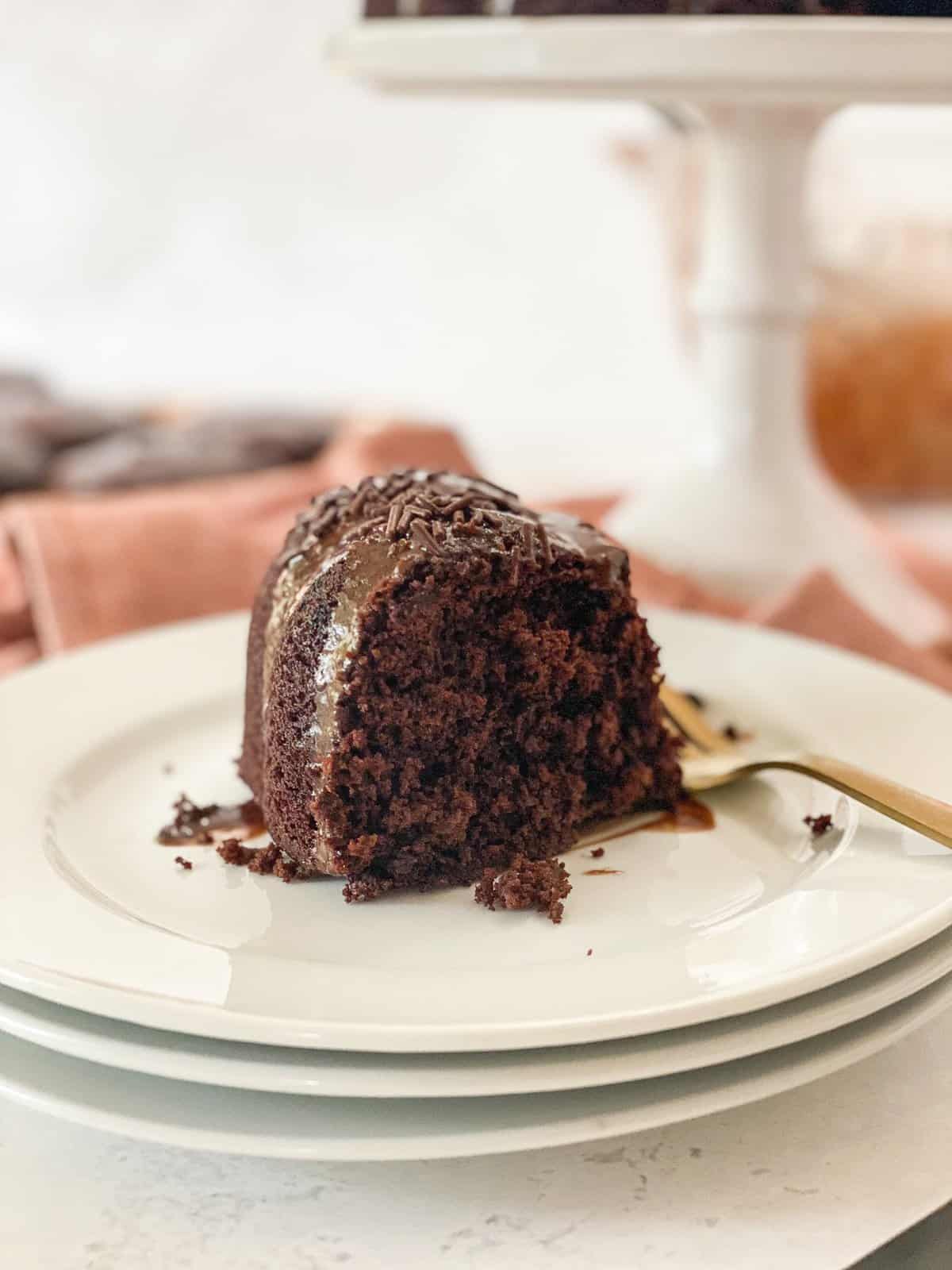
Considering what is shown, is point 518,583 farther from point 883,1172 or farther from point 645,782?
point 883,1172

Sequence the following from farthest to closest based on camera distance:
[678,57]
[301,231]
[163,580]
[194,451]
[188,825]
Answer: [301,231]
[194,451]
[163,580]
[678,57]
[188,825]

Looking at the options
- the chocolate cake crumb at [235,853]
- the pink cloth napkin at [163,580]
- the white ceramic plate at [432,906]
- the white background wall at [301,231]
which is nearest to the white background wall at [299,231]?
the white background wall at [301,231]

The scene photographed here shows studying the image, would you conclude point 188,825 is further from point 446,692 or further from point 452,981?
point 452,981

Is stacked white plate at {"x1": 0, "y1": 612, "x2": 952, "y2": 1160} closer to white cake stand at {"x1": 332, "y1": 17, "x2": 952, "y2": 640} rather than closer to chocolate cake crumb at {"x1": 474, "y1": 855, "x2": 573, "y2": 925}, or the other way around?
chocolate cake crumb at {"x1": 474, "y1": 855, "x2": 573, "y2": 925}

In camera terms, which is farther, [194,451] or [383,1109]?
[194,451]

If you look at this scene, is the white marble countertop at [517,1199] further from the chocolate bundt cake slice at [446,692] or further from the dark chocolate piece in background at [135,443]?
the dark chocolate piece in background at [135,443]

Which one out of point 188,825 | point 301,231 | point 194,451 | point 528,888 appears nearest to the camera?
point 528,888

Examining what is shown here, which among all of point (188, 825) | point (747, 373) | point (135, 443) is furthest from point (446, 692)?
point (135, 443)
